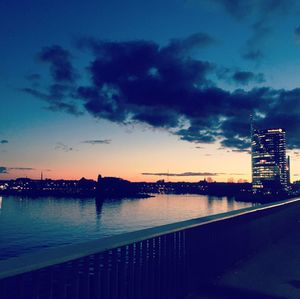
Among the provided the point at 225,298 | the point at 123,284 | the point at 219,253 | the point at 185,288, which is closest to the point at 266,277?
the point at 219,253

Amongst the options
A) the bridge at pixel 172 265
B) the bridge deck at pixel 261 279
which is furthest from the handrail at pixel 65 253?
the bridge deck at pixel 261 279

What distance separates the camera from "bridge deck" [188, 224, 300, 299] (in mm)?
5281

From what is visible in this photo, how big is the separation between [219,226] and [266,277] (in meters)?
1.18

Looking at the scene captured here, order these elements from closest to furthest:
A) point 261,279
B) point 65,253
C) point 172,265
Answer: point 65,253, point 172,265, point 261,279

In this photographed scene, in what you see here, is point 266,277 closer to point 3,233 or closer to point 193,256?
point 193,256

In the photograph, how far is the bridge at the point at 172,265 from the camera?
272 cm

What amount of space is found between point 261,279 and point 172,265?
2.20m

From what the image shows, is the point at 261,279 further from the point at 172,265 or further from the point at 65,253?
the point at 65,253

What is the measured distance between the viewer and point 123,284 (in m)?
3.64

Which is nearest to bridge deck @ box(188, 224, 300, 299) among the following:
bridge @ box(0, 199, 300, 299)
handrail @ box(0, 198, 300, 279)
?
bridge @ box(0, 199, 300, 299)

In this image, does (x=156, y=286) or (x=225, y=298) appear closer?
(x=156, y=286)

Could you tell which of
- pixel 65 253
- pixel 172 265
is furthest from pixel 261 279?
pixel 65 253

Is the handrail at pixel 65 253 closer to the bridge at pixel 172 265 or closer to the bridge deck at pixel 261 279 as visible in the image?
the bridge at pixel 172 265

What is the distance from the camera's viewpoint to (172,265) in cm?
474
